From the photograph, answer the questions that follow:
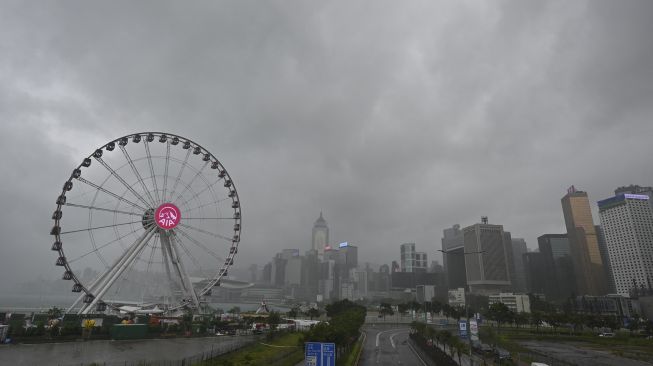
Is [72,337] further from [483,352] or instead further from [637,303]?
[637,303]

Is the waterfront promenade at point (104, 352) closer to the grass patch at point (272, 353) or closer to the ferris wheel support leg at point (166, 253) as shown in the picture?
the grass patch at point (272, 353)

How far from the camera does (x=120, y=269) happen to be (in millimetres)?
71438

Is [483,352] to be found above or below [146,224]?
below

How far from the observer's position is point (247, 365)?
27.6 meters

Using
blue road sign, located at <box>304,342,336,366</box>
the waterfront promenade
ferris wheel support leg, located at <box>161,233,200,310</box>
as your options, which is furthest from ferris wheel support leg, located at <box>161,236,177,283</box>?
blue road sign, located at <box>304,342,336,366</box>

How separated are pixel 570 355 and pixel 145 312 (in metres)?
77.5

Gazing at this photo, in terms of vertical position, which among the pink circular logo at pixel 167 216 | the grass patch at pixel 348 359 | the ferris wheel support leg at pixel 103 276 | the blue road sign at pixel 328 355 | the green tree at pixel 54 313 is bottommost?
the grass patch at pixel 348 359

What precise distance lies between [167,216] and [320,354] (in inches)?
2250

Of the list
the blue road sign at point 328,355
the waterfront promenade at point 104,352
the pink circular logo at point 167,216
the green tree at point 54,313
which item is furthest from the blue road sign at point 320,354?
the green tree at point 54,313

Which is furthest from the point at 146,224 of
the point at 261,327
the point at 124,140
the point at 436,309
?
the point at 436,309

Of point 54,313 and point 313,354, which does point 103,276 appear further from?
point 313,354

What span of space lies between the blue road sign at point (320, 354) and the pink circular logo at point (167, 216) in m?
56.4

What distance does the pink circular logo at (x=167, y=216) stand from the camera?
7262 centimetres

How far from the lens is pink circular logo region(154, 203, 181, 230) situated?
7262 cm
